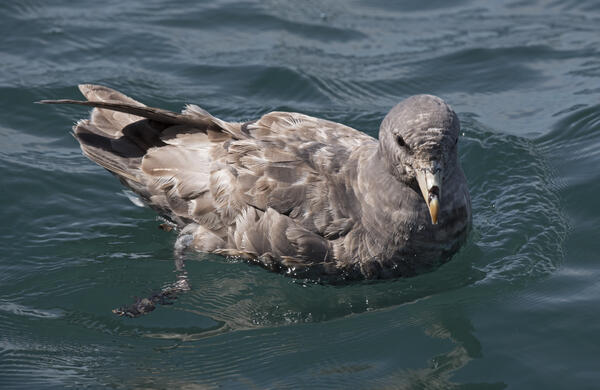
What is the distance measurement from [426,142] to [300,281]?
144 cm

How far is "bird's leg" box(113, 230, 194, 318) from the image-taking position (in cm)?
564

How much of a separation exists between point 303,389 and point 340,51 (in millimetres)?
5549

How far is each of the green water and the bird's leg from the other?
0.06 metres

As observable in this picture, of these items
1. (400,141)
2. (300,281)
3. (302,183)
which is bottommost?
(300,281)

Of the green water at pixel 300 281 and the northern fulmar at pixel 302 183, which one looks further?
the northern fulmar at pixel 302 183

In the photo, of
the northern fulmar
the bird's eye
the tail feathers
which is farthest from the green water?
the bird's eye

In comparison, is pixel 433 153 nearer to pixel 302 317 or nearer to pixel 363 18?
pixel 302 317

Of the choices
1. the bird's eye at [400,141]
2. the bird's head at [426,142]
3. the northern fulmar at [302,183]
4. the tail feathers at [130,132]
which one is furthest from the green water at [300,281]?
the bird's eye at [400,141]

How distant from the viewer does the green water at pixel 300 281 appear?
5.12 metres

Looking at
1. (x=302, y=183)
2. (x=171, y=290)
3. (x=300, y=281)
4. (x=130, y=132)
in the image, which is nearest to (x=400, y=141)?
(x=302, y=183)

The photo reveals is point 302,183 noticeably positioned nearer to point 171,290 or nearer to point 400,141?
point 400,141

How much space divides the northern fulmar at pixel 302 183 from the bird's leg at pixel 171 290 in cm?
5

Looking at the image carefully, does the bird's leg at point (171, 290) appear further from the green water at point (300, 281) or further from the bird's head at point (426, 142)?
the bird's head at point (426, 142)

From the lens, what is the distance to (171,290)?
5945 mm
